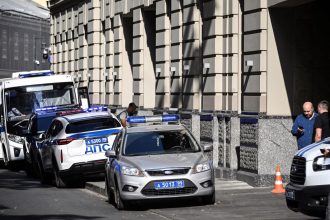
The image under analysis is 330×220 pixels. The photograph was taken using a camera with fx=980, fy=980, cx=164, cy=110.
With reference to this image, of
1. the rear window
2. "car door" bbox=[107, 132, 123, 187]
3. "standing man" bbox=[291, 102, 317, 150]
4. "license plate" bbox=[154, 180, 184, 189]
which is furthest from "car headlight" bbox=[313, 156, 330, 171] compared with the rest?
the rear window

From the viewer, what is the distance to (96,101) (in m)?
40.5

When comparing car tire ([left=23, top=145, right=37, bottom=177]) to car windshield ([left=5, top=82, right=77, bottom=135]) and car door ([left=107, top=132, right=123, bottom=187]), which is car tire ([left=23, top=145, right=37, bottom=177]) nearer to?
car windshield ([left=5, top=82, right=77, bottom=135])

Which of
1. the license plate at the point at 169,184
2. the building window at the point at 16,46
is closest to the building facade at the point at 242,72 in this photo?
the license plate at the point at 169,184

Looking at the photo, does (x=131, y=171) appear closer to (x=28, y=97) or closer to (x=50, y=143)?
(x=50, y=143)

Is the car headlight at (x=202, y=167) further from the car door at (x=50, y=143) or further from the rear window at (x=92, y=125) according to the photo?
the car door at (x=50, y=143)

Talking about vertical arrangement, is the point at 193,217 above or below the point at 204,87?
below

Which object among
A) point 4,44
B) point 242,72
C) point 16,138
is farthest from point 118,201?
point 4,44

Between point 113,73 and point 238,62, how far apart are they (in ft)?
46.2

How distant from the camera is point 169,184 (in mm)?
16344

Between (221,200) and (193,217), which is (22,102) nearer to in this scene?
(221,200)

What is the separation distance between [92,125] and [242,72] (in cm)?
371

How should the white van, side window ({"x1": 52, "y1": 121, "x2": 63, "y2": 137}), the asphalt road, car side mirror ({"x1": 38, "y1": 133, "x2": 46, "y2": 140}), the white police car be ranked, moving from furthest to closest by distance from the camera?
the white van → car side mirror ({"x1": 38, "y1": 133, "x2": 46, "y2": 140}) → side window ({"x1": 52, "y1": 121, "x2": 63, "y2": 137}) → the white police car → the asphalt road

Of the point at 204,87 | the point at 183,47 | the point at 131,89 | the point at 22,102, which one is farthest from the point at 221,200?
the point at 131,89

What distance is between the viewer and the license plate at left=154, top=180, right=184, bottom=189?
16.3 m
